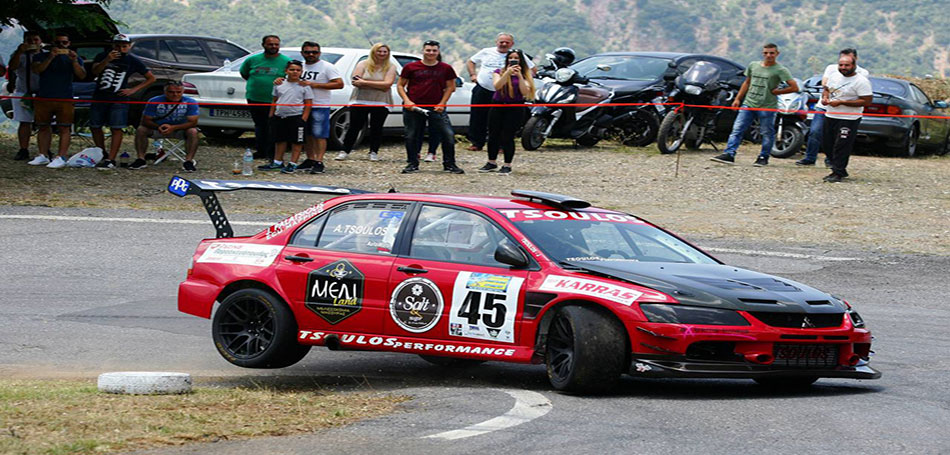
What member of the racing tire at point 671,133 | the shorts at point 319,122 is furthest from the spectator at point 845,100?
the shorts at point 319,122

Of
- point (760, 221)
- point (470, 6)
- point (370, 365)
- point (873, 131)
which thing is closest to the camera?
point (370, 365)

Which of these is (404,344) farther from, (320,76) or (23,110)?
(23,110)

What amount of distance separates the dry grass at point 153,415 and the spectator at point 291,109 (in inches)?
424

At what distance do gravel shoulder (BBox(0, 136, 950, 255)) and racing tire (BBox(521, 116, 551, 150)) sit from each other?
22 cm

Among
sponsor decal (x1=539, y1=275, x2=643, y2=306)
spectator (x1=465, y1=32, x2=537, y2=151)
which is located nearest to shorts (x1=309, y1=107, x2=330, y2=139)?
spectator (x1=465, y1=32, x2=537, y2=151)

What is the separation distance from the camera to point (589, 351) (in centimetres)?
721

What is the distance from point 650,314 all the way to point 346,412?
178 cm

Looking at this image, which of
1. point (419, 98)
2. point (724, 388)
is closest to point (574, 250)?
point (724, 388)

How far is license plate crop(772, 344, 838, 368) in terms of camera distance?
7.33 metres

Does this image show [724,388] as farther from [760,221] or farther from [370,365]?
[760,221]

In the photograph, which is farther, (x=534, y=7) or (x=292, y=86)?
(x=534, y=7)

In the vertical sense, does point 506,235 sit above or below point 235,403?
above

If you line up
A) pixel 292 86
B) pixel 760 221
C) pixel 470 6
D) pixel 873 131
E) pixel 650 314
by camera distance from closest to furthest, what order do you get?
pixel 650 314 → pixel 760 221 → pixel 292 86 → pixel 873 131 → pixel 470 6

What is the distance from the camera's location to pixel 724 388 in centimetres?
795
